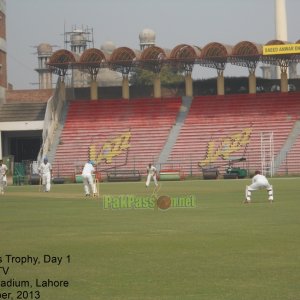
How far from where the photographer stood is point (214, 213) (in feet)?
98.6

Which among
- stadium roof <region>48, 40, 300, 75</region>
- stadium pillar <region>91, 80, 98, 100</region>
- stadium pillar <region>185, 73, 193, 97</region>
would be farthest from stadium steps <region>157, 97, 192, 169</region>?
stadium pillar <region>91, 80, 98, 100</region>

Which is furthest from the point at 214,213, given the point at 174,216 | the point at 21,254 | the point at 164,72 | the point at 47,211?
the point at 164,72

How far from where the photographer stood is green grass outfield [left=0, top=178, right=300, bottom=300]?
14.4 m

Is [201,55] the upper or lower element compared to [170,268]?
→ upper

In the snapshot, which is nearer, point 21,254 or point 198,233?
point 21,254

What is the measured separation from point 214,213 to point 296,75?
7233 cm

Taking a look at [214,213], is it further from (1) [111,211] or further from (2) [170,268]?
(2) [170,268]

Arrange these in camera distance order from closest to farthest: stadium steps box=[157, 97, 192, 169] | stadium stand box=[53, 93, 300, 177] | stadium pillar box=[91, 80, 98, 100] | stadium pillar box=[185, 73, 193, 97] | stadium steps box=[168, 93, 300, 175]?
stadium steps box=[168, 93, 300, 175]
stadium stand box=[53, 93, 300, 177]
stadium steps box=[157, 97, 192, 169]
stadium pillar box=[185, 73, 193, 97]
stadium pillar box=[91, 80, 98, 100]

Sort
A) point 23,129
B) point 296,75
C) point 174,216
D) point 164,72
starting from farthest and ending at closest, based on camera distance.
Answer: point 164,72 → point 296,75 → point 23,129 → point 174,216

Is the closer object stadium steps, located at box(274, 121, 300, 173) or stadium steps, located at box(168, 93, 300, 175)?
stadium steps, located at box(274, 121, 300, 173)

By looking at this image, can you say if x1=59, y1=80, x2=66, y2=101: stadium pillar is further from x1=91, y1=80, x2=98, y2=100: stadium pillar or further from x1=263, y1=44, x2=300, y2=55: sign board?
x1=263, y1=44, x2=300, y2=55: sign board

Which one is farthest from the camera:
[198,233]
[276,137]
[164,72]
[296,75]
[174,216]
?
[164,72]

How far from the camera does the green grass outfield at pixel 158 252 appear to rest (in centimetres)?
1436

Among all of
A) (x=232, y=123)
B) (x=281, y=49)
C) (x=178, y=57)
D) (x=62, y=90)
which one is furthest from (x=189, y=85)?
(x=62, y=90)
